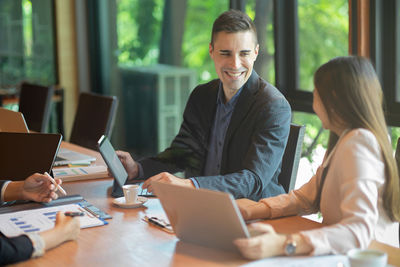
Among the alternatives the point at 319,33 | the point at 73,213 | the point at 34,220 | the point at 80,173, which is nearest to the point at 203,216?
the point at 73,213

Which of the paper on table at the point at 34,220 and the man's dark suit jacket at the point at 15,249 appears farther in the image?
the paper on table at the point at 34,220

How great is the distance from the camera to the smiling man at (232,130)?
214 centimetres

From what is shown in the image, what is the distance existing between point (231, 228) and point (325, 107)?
0.46 meters

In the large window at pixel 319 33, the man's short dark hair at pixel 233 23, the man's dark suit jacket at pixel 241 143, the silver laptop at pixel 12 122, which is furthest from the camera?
the large window at pixel 319 33

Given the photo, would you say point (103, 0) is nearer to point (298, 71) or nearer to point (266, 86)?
point (298, 71)

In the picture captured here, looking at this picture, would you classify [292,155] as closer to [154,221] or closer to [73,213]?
[154,221]

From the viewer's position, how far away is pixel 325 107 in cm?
164

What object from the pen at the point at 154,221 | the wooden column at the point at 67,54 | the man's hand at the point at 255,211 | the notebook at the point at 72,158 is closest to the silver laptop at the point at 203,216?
the pen at the point at 154,221

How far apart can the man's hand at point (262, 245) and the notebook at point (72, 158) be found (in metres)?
1.42

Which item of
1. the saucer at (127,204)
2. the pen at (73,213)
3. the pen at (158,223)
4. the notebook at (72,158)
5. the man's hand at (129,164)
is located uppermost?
the man's hand at (129,164)

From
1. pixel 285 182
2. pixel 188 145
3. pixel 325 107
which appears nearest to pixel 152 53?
pixel 188 145

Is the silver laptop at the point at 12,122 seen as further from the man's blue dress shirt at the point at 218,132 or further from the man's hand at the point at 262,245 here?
the man's hand at the point at 262,245

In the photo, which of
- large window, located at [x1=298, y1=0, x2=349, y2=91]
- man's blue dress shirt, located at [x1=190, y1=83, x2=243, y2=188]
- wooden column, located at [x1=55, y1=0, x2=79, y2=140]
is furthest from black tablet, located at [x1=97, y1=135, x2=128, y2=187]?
wooden column, located at [x1=55, y1=0, x2=79, y2=140]

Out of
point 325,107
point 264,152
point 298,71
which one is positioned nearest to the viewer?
point 325,107
